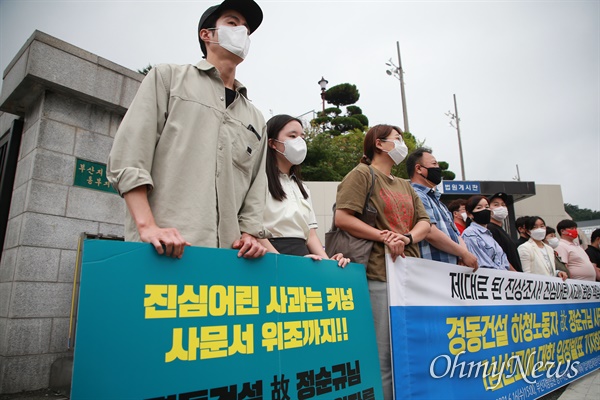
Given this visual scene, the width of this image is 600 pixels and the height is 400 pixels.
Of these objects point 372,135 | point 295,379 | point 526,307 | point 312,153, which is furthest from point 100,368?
point 312,153

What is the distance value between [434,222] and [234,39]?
2035 mm

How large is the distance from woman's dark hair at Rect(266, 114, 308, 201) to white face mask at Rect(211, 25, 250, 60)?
786 mm

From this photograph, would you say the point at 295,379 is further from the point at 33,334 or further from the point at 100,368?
the point at 33,334

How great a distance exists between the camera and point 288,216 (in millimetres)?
2279

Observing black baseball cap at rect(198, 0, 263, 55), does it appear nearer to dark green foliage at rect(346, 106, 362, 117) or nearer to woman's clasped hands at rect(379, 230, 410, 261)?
woman's clasped hands at rect(379, 230, 410, 261)

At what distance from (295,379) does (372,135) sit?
186cm

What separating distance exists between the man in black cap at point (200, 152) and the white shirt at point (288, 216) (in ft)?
1.39

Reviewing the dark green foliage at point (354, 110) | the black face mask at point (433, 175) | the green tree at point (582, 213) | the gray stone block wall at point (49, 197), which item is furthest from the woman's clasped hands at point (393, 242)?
the green tree at point (582, 213)

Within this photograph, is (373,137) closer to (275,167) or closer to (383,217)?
(383,217)

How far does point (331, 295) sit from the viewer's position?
6.07ft

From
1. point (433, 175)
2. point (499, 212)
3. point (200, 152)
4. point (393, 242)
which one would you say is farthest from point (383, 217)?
point (499, 212)

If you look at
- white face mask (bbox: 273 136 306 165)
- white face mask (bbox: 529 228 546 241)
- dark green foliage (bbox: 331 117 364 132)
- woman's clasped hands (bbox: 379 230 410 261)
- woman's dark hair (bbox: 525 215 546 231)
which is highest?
dark green foliage (bbox: 331 117 364 132)

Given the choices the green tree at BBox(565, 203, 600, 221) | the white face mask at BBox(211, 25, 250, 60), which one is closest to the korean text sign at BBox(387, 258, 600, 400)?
the white face mask at BBox(211, 25, 250, 60)

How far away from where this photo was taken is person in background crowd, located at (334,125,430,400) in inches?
84.0
